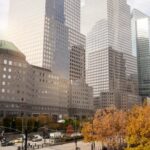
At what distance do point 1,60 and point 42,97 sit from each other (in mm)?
44767

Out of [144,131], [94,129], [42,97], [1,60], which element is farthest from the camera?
[42,97]

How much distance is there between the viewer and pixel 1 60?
15588 cm

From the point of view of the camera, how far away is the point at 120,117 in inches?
2808

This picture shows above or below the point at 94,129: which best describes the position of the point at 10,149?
below

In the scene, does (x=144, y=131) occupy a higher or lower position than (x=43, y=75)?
lower

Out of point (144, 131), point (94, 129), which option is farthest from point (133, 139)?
point (94, 129)

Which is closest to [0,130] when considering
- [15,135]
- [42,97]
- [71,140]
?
[15,135]

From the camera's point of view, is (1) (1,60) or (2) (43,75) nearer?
(1) (1,60)

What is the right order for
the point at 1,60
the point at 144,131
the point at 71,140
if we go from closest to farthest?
the point at 144,131, the point at 71,140, the point at 1,60

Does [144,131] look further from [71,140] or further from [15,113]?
[15,113]

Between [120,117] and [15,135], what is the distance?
53.2 m

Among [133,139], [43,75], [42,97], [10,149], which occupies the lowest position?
[10,149]

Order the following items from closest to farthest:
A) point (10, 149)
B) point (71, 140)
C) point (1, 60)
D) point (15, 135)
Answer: point (10, 149) < point (71, 140) < point (15, 135) < point (1, 60)

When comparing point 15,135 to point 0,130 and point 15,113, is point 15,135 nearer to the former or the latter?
point 0,130
